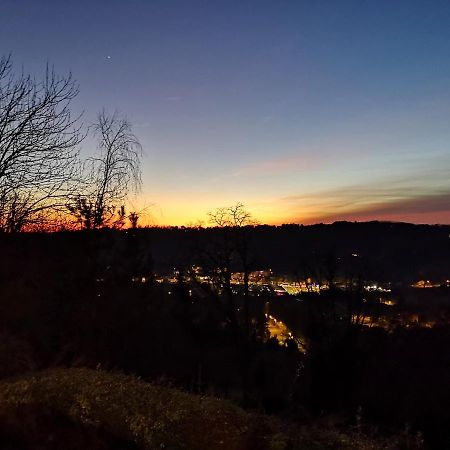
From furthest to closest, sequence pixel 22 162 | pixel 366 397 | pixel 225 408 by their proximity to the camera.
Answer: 1. pixel 366 397
2. pixel 22 162
3. pixel 225 408

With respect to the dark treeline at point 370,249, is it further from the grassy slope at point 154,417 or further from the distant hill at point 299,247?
the grassy slope at point 154,417

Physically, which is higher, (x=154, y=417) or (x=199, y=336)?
(x=154, y=417)

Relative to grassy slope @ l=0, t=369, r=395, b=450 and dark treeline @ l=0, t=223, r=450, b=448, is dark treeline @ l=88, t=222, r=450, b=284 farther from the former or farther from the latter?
grassy slope @ l=0, t=369, r=395, b=450

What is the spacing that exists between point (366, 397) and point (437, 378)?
4256 millimetres

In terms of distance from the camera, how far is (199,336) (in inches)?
Answer: 1054

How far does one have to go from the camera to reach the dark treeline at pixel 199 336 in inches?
498

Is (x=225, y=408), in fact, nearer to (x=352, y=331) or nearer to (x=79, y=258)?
(x=79, y=258)

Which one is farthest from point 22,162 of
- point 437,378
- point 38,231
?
point 437,378

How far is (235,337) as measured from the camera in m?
20.8

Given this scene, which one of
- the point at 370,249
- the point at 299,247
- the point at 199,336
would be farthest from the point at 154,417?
the point at 370,249

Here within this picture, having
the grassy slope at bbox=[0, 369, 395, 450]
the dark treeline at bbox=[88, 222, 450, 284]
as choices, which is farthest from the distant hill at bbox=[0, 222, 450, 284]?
the grassy slope at bbox=[0, 369, 395, 450]

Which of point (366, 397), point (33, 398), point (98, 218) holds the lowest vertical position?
point (366, 397)

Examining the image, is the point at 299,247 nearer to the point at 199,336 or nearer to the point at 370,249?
the point at 370,249

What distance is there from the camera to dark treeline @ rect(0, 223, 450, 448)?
12648mm
